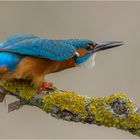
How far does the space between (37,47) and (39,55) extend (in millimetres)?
52

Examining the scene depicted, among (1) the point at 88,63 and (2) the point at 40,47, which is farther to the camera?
(1) the point at 88,63

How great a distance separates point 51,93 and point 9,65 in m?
0.31

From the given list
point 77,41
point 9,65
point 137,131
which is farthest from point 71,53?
point 137,131

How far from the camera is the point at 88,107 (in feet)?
10.3

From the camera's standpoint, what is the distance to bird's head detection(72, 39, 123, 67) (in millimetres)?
3672

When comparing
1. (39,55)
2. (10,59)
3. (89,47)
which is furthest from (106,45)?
(10,59)

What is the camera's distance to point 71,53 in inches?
141

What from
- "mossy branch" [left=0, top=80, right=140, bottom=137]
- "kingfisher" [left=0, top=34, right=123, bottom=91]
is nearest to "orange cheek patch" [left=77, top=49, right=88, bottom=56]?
"kingfisher" [left=0, top=34, right=123, bottom=91]

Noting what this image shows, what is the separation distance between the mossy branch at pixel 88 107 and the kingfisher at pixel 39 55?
0.15m

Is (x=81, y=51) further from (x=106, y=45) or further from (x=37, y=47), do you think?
(x=37, y=47)

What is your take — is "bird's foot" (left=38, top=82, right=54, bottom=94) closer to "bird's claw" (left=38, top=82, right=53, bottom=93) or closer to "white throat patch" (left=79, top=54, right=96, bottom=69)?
"bird's claw" (left=38, top=82, right=53, bottom=93)

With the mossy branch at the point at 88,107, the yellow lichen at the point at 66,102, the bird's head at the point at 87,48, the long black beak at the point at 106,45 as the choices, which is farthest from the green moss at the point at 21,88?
the long black beak at the point at 106,45

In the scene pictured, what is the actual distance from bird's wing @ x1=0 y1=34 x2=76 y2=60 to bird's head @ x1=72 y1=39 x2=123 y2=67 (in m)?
0.09

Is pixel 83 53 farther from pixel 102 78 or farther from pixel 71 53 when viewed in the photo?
pixel 102 78
